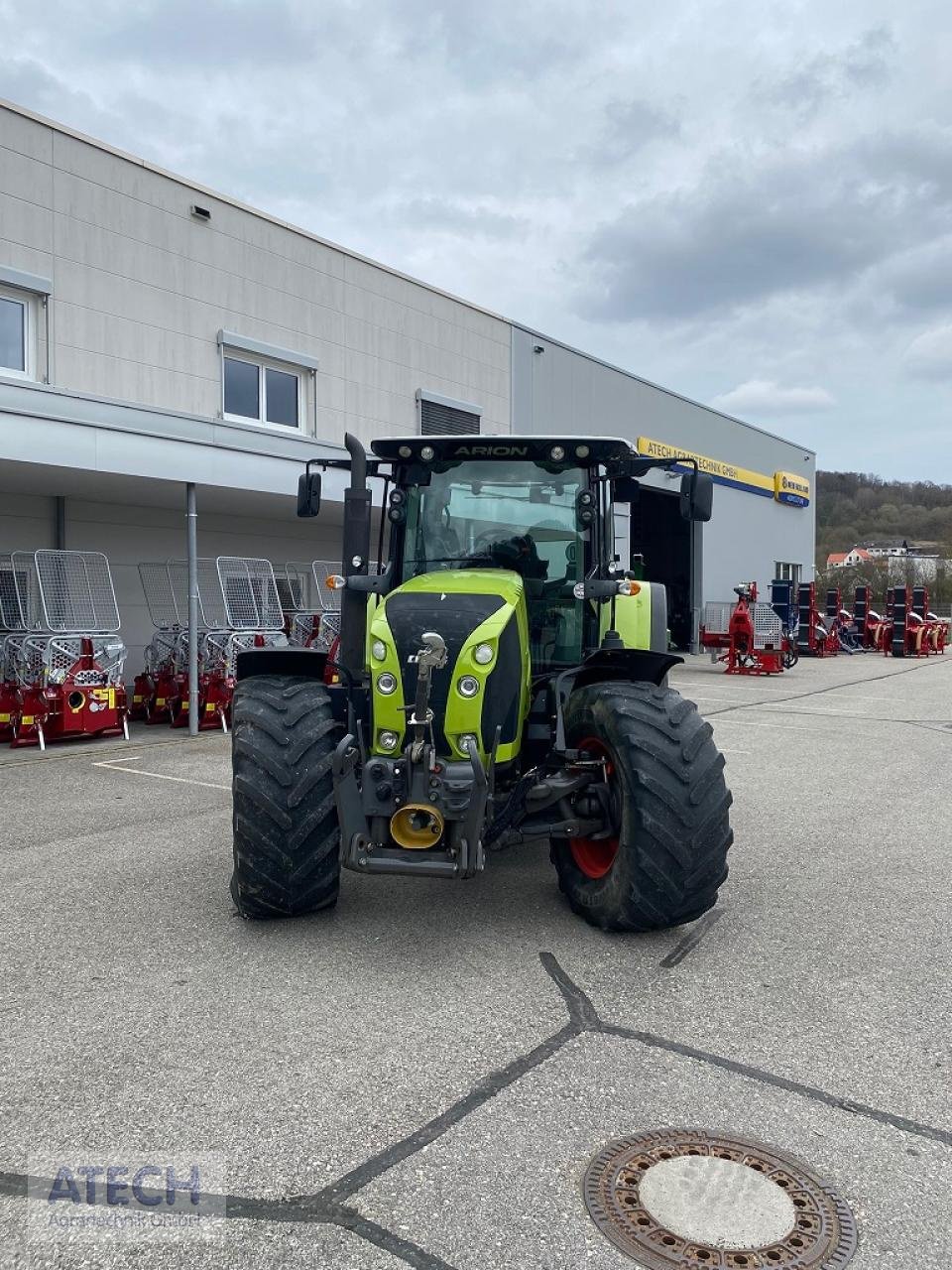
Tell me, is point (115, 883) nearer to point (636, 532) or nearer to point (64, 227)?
point (64, 227)

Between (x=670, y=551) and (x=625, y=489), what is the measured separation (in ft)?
74.3

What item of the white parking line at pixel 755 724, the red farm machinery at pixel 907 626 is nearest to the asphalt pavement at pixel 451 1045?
the white parking line at pixel 755 724

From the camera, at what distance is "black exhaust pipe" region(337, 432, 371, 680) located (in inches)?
230

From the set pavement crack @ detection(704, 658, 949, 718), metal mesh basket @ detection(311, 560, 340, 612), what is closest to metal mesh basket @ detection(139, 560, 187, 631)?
metal mesh basket @ detection(311, 560, 340, 612)

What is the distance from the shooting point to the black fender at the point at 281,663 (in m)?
5.45

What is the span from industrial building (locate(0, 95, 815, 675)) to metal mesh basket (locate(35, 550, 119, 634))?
821 mm

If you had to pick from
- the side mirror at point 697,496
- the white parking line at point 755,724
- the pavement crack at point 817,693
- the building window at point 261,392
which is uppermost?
the building window at point 261,392

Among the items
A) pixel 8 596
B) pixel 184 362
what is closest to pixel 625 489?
pixel 8 596

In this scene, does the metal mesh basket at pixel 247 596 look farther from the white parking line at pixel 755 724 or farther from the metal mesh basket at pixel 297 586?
the white parking line at pixel 755 724

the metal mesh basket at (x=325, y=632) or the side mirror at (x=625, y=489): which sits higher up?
the side mirror at (x=625, y=489)

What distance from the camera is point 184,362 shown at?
13.8m

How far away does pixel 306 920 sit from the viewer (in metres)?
4.88

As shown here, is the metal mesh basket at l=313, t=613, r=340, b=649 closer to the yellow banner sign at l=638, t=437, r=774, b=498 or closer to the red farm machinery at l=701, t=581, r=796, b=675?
the red farm machinery at l=701, t=581, r=796, b=675

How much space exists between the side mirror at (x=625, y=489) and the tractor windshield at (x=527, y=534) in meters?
0.37
